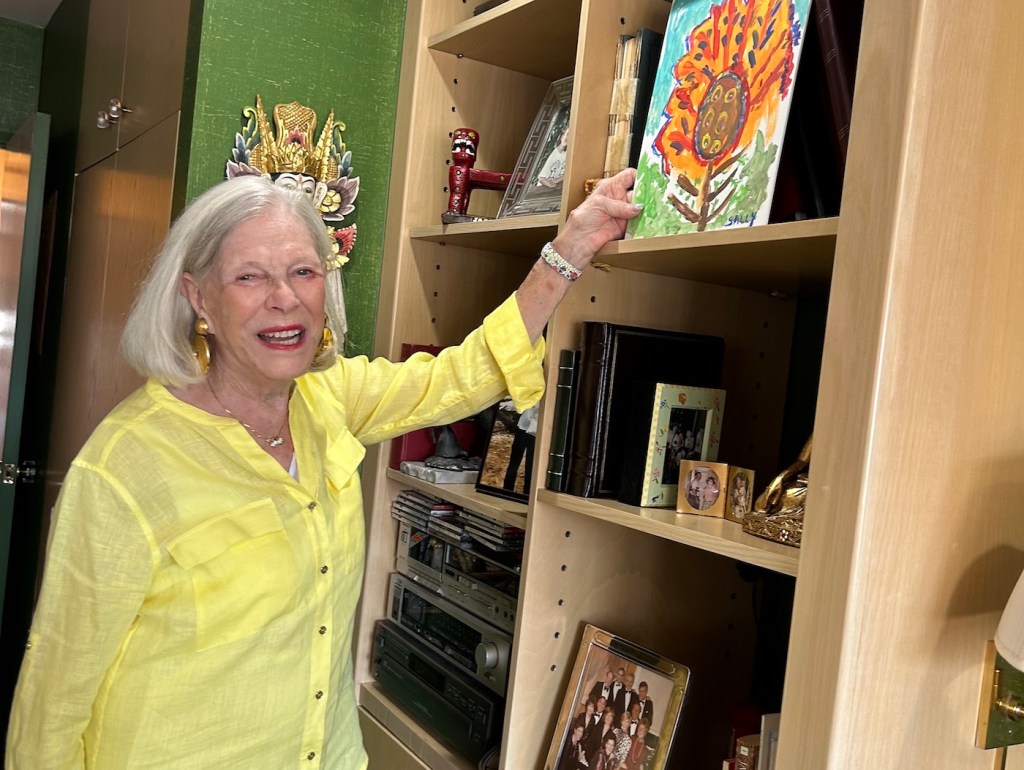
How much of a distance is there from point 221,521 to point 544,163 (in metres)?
0.79

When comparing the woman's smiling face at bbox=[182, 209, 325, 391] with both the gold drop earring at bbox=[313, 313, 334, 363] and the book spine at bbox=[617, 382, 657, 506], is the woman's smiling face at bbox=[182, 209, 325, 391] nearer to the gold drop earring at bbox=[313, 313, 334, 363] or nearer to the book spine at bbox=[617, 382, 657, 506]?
the gold drop earring at bbox=[313, 313, 334, 363]

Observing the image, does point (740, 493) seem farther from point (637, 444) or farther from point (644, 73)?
point (644, 73)

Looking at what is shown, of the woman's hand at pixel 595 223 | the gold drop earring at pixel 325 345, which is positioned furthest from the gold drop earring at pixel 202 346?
the woman's hand at pixel 595 223

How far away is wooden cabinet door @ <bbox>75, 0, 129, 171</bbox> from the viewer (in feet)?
7.50

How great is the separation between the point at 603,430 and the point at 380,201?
0.79 metres

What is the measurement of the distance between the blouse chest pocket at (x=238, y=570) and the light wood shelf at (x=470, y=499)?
34 centimetres

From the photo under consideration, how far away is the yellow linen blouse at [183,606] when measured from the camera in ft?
3.61

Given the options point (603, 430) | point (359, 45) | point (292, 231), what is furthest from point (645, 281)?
point (359, 45)

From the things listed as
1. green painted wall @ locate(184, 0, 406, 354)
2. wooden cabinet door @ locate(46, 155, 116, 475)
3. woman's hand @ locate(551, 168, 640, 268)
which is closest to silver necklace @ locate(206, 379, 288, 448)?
woman's hand @ locate(551, 168, 640, 268)

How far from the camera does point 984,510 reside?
915mm

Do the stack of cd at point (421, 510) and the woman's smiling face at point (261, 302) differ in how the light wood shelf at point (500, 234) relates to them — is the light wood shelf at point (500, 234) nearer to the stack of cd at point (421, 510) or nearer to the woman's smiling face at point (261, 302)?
the woman's smiling face at point (261, 302)

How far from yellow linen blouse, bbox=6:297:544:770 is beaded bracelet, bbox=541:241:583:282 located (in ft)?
1.37

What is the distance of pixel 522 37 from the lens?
163 cm

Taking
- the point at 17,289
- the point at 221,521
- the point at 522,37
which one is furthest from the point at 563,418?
the point at 17,289
